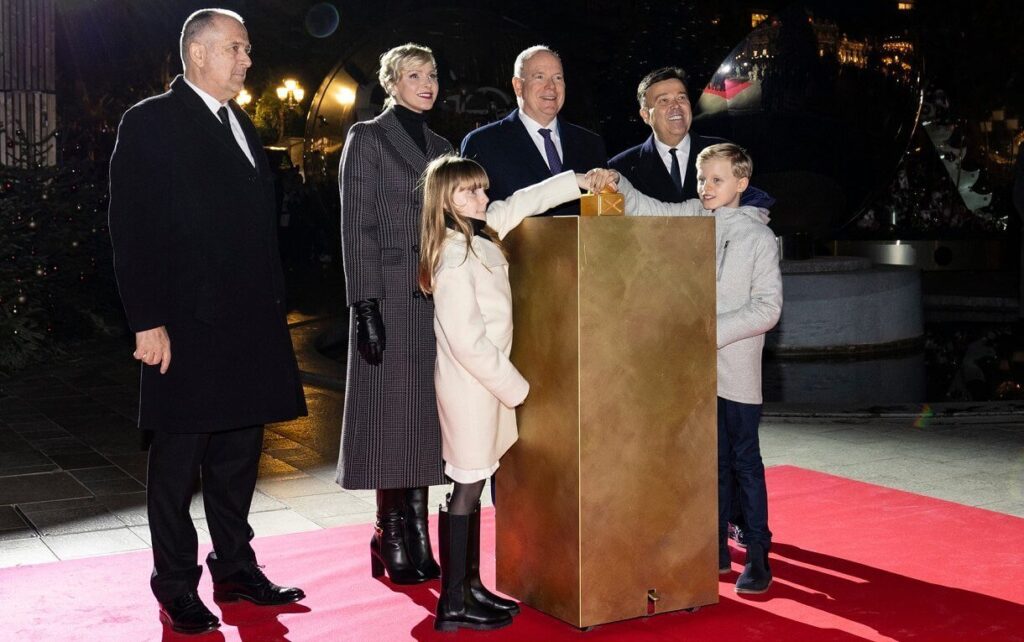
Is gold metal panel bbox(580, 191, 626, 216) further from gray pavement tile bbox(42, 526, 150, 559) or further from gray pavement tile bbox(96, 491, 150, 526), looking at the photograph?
gray pavement tile bbox(96, 491, 150, 526)

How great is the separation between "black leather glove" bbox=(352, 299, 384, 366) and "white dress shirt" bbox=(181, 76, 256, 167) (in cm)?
60

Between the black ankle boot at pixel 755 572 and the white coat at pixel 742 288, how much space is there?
1.68ft

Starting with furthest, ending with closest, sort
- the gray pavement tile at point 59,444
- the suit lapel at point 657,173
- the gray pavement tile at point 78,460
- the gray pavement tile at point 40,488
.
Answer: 1. the gray pavement tile at point 59,444
2. the gray pavement tile at point 78,460
3. the gray pavement tile at point 40,488
4. the suit lapel at point 657,173

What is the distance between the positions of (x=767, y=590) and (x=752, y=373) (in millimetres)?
739

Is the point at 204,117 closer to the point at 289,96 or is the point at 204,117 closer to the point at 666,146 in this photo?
the point at 666,146

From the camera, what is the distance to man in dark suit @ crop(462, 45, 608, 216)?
438cm

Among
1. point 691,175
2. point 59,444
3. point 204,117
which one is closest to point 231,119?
point 204,117

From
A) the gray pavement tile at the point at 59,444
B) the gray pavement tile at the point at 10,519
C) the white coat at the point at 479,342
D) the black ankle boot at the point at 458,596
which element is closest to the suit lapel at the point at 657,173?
the white coat at the point at 479,342

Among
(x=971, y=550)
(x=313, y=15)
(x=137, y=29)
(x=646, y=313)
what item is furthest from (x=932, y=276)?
(x=646, y=313)

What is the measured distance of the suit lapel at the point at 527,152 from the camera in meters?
4.47

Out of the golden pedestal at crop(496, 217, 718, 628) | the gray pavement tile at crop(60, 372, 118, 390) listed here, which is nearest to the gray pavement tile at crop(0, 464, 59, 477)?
the gray pavement tile at crop(60, 372, 118, 390)

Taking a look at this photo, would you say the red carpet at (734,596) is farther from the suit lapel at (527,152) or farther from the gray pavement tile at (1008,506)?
the suit lapel at (527,152)

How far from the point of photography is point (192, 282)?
147 inches

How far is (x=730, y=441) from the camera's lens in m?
4.24
